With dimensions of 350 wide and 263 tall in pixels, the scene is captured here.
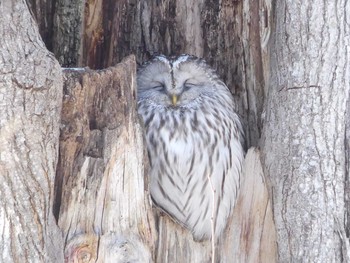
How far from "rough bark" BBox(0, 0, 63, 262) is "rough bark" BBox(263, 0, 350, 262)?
1026 mm

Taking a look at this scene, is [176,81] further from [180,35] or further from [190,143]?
[180,35]

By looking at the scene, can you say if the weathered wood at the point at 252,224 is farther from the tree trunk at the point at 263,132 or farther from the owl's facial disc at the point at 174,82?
the owl's facial disc at the point at 174,82

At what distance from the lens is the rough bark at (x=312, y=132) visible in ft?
10.5

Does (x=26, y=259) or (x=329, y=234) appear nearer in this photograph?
(x=26, y=259)

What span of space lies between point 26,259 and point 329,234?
48.6 inches

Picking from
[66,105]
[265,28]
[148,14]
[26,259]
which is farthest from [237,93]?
[26,259]

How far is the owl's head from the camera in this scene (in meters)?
3.57

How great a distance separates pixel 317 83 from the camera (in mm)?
3238

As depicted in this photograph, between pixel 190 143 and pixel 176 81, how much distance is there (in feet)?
0.98

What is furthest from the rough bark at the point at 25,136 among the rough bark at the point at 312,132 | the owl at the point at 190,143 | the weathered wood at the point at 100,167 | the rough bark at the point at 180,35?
the rough bark at the point at 180,35

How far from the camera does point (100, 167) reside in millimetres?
3053

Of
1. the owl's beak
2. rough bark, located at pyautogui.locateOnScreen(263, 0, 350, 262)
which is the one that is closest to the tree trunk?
rough bark, located at pyautogui.locateOnScreen(263, 0, 350, 262)

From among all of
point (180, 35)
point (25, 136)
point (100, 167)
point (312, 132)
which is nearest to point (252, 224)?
point (312, 132)

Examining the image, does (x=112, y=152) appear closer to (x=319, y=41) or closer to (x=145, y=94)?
(x=145, y=94)
